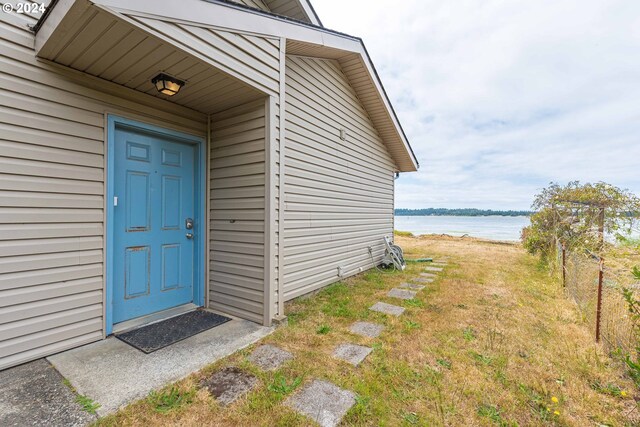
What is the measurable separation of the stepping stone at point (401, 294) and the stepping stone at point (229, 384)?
2.91 meters

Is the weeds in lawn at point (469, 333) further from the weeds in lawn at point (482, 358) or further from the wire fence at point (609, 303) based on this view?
the wire fence at point (609, 303)

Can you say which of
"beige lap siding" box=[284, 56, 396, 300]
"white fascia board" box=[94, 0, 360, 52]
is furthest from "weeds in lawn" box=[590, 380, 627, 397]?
"white fascia board" box=[94, 0, 360, 52]

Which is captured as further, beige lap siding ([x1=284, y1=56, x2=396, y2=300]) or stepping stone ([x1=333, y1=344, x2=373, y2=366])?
beige lap siding ([x1=284, y1=56, x2=396, y2=300])

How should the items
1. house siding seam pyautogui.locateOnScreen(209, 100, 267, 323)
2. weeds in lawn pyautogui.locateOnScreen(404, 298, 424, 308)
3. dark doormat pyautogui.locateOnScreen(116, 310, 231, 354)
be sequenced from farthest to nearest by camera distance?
weeds in lawn pyautogui.locateOnScreen(404, 298, 424, 308) → house siding seam pyautogui.locateOnScreen(209, 100, 267, 323) → dark doormat pyautogui.locateOnScreen(116, 310, 231, 354)

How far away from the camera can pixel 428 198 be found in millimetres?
33344

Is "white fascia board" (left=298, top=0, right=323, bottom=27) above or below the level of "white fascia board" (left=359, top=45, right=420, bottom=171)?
above

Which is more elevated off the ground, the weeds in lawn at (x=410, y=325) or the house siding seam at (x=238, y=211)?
the house siding seam at (x=238, y=211)

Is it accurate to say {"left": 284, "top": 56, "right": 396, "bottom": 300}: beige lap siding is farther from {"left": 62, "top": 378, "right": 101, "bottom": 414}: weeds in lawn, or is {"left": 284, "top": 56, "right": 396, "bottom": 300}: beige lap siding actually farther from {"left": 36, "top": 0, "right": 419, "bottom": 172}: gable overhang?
{"left": 62, "top": 378, "right": 101, "bottom": 414}: weeds in lawn

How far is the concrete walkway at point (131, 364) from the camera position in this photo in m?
1.80

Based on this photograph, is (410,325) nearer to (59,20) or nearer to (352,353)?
(352,353)

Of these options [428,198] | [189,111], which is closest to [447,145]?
[428,198]

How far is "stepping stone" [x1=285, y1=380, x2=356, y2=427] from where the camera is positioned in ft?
5.37

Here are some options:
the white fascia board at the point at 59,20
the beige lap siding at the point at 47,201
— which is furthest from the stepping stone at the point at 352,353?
the white fascia board at the point at 59,20

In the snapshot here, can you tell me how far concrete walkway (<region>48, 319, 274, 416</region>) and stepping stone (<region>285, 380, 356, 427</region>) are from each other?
88 cm
